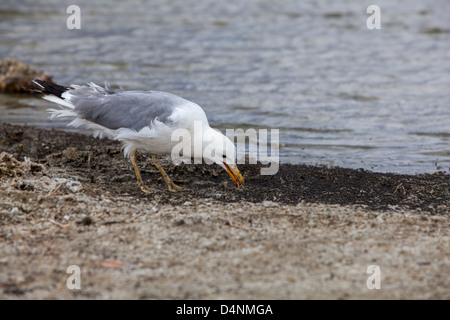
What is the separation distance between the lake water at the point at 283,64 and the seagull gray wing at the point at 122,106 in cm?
267

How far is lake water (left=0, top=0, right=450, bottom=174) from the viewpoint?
10305 millimetres

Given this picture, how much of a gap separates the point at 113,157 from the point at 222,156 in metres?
2.08

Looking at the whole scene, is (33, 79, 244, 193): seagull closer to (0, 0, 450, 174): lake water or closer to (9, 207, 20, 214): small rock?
(9, 207, 20, 214): small rock

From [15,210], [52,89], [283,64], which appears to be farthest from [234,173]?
[283,64]

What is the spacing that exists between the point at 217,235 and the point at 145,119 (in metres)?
1.97

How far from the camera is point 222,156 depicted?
6.70m

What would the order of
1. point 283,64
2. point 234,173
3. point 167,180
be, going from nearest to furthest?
point 234,173 → point 167,180 → point 283,64

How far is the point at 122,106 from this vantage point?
7.03 m

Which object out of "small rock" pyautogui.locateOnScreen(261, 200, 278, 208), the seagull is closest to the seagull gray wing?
the seagull

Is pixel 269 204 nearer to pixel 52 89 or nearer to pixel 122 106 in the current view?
pixel 122 106

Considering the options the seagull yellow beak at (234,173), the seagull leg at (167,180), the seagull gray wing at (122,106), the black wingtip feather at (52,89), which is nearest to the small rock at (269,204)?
the seagull yellow beak at (234,173)

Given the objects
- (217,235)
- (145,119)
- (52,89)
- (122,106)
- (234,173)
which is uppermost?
(52,89)

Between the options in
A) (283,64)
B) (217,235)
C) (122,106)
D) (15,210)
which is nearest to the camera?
(217,235)

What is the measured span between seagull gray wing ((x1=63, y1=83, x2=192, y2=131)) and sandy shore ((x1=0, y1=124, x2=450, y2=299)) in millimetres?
684
